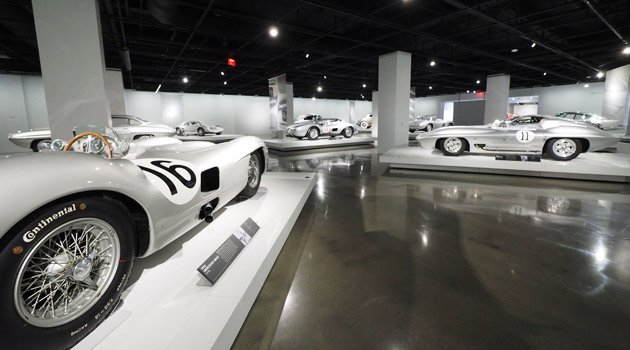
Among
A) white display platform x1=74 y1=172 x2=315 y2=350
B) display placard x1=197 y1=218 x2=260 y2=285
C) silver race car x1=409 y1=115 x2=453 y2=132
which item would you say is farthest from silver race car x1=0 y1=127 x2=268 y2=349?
silver race car x1=409 y1=115 x2=453 y2=132

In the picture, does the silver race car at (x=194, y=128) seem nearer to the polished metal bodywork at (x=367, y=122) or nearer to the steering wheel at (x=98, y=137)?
the polished metal bodywork at (x=367, y=122)

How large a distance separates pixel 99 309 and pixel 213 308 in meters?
0.53

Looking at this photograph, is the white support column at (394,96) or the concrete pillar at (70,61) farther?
the white support column at (394,96)

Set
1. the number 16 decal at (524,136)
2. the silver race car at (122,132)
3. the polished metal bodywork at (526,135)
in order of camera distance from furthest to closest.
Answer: the silver race car at (122,132) → the number 16 decal at (524,136) → the polished metal bodywork at (526,135)

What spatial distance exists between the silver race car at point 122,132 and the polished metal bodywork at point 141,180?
549 cm

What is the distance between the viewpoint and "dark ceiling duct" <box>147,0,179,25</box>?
232 inches

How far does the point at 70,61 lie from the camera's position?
4.41 meters

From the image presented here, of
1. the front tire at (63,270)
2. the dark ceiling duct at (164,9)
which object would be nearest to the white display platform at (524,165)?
the dark ceiling duct at (164,9)

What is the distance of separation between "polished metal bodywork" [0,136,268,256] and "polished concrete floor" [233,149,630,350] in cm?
84

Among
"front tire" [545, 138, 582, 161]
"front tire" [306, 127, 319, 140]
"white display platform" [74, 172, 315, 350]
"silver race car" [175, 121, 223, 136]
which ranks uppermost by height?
"silver race car" [175, 121, 223, 136]

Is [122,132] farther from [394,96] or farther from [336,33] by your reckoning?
[394,96]

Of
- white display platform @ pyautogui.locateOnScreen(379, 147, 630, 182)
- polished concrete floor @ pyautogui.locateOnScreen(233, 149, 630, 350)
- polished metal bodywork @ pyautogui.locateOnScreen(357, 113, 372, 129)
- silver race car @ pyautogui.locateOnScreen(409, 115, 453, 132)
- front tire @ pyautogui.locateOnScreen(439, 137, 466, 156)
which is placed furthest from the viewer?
polished metal bodywork @ pyautogui.locateOnScreen(357, 113, 372, 129)

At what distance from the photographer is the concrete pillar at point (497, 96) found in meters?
14.5

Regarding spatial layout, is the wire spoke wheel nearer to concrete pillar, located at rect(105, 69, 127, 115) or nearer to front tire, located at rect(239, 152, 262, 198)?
front tire, located at rect(239, 152, 262, 198)
